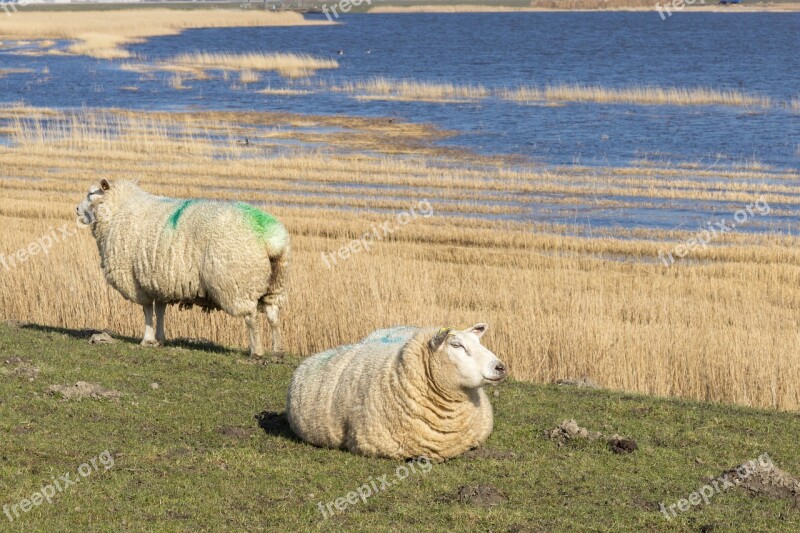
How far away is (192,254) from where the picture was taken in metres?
14.2

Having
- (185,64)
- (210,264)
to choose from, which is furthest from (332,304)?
(185,64)

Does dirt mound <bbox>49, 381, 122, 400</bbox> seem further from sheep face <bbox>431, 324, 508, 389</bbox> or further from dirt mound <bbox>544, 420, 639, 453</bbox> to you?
dirt mound <bbox>544, 420, 639, 453</bbox>

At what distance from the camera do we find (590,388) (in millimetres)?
13570

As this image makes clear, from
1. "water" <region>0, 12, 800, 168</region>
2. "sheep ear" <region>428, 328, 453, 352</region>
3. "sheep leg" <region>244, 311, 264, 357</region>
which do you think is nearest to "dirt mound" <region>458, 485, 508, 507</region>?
"sheep ear" <region>428, 328, 453, 352</region>

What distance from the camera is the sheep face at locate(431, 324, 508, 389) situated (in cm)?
962

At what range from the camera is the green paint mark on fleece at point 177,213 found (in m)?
14.5

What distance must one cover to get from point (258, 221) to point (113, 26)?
110917 mm

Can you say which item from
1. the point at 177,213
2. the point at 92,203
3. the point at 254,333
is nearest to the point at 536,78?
the point at 92,203

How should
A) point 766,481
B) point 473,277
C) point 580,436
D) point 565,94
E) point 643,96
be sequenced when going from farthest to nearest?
point 565,94 < point 643,96 < point 473,277 < point 580,436 < point 766,481

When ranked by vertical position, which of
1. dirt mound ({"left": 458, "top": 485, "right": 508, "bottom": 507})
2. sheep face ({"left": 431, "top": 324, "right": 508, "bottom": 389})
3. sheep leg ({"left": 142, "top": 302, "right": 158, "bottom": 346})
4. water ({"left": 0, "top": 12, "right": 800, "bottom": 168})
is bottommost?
water ({"left": 0, "top": 12, "right": 800, "bottom": 168})

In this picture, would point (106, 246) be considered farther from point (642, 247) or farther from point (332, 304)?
point (642, 247)

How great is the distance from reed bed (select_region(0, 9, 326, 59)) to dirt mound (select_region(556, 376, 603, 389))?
8051cm

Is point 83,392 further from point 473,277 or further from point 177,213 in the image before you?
point 473,277

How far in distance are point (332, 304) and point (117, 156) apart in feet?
78.5
